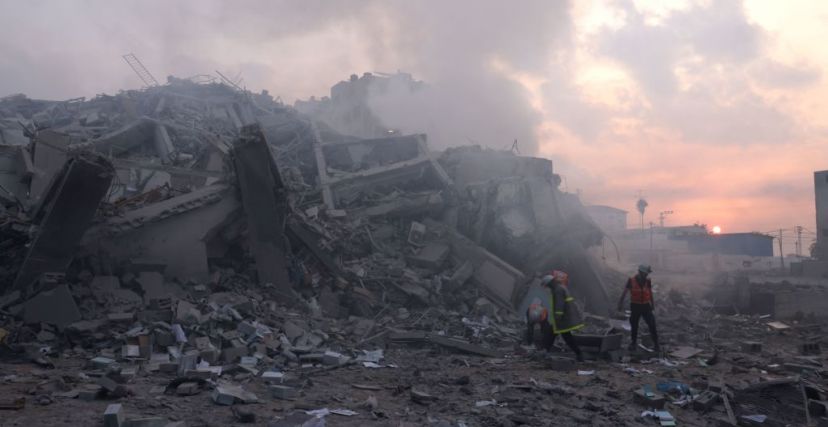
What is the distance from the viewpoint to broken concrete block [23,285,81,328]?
7.57 m

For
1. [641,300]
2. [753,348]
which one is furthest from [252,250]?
[753,348]


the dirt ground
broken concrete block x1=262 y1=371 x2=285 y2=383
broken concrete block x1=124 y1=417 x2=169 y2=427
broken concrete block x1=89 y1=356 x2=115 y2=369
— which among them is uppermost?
broken concrete block x1=89 y1=356 x2=115 y2=369

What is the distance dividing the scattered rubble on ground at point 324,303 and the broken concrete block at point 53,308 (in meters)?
0.02

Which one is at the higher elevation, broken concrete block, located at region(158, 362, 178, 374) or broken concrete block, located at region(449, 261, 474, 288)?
broken concrete block, located at region(449, 261, 474, 288)

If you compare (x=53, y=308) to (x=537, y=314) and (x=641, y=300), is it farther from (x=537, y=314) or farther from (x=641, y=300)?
(x=641, y=300)

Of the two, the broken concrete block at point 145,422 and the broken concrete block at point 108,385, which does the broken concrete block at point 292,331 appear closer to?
the broken concrete block at point 108,385

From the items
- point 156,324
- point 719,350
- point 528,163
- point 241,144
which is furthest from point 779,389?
point 528,163

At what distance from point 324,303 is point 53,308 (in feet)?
13.3

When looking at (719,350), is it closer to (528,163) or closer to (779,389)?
(779,389)

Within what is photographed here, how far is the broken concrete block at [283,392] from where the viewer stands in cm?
576

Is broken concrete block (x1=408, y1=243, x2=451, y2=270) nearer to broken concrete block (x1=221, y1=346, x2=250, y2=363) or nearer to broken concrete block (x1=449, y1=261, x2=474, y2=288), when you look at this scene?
broken concrete block (x1=449, y1=261, x2=474, y2=288)

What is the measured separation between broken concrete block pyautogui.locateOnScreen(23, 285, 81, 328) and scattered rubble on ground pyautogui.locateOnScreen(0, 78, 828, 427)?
0.07 ft

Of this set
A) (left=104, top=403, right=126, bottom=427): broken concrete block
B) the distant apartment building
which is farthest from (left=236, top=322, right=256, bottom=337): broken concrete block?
the distant apartment building

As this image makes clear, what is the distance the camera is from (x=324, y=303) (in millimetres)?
10430
